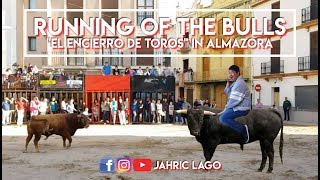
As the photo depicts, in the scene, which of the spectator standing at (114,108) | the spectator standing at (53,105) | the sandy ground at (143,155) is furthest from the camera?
the spectator standing at (114,108)

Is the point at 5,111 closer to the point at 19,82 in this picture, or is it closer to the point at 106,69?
the point at 19,82

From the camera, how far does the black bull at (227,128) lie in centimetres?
639

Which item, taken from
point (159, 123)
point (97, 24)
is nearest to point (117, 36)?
point (97, 24)

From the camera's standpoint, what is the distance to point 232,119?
21.3 feet

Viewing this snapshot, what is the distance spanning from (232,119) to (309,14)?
16.1 m

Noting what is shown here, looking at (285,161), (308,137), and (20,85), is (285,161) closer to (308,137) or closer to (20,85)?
(308,137)

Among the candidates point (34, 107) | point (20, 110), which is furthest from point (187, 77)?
point (20, 110)

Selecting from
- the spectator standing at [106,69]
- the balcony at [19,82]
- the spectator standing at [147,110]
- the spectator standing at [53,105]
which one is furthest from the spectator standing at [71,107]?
the spectator standing at [147,110]

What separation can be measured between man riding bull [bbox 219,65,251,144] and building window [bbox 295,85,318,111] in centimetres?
1384

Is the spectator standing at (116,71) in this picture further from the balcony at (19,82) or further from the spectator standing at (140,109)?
the balcony at (19,82)

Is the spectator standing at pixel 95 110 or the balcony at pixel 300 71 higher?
the balcony at pixel 300 71

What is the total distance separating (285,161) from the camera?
925 cm

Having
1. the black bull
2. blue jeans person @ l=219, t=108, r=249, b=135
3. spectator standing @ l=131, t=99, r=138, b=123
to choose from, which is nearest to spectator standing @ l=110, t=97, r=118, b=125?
spectator standing @ l=131, t=99, r=138, b=123

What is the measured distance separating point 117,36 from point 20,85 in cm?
1706
